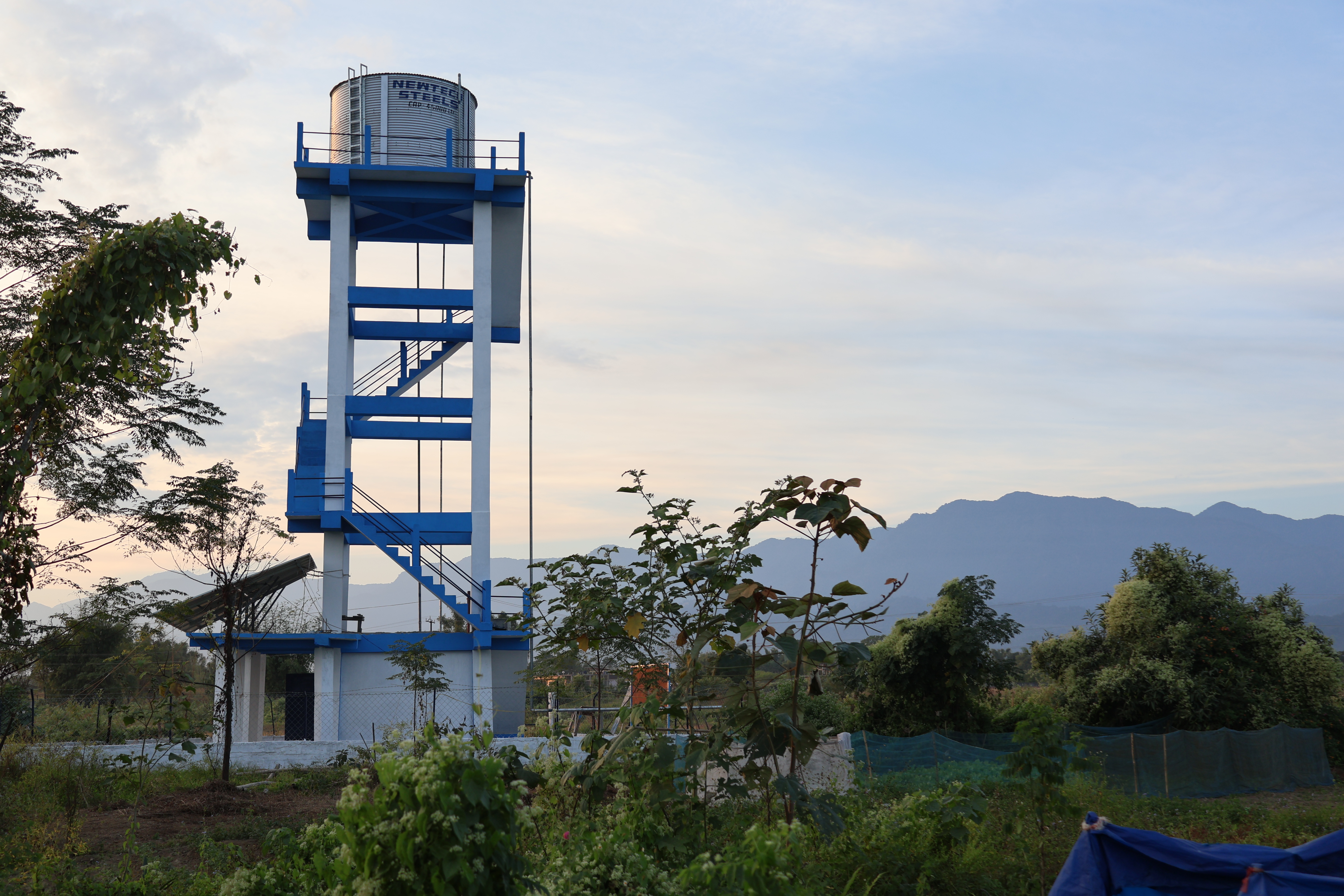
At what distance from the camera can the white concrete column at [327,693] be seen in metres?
22.6

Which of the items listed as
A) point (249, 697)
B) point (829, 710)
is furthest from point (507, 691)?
point (829, 710)

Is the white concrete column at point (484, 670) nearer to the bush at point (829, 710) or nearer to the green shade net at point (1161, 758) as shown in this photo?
the bush at point (829, 710)

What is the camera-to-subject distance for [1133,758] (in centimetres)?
1606

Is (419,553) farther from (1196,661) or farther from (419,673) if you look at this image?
(1196,661)

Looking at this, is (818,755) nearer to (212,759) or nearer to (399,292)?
(212,759)

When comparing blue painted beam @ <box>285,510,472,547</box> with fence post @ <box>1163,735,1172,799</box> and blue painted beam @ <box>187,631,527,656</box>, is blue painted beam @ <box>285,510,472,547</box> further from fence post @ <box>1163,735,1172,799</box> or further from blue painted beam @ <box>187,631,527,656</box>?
fence post @ <box>1163,735,1172,799</box>

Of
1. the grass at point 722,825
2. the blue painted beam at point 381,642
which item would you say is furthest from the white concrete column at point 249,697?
the grass at point 722,825

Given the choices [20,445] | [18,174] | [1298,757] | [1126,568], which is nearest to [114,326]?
[20,445]

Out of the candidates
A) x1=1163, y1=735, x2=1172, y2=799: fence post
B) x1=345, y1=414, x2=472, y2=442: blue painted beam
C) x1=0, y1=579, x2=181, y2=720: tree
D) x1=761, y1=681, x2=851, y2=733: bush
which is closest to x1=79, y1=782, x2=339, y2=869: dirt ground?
x1=0, y1=579, x2=181, y2=720: tree

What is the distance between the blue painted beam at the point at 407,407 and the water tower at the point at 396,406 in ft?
0.11

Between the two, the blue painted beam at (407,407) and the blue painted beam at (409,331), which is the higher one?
the blue painted beam at (409,331)

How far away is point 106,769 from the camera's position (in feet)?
48.2

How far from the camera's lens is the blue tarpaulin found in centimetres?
461

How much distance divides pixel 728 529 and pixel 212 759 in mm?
15150
